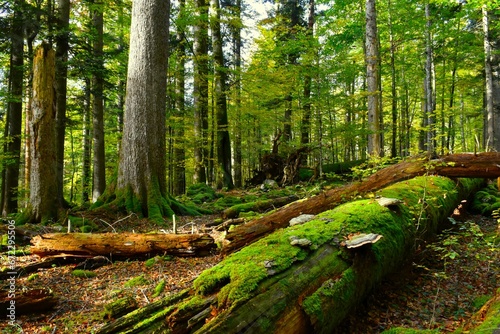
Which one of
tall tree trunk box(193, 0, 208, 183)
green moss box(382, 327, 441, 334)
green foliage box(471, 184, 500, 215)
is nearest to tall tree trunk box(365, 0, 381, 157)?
green foliage box(471, 184, 500, 215)

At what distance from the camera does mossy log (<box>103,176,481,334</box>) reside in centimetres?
222

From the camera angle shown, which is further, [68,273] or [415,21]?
[415,21]

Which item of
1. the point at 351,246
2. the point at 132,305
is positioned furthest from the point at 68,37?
the point at 351,246

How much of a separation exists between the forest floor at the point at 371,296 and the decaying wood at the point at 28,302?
0.07 metres

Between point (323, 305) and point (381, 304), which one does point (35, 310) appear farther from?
point (381, 304)

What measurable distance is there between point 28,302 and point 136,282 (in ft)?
3.86

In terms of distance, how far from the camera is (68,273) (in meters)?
4.52

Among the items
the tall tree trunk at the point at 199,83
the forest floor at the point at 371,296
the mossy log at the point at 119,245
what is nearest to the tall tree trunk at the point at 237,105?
the tall tree trunk at the point at 199,83

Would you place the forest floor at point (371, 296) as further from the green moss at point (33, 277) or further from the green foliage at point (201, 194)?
the green foliage at point (201, 194)

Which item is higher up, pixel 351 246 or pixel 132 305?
pixel 351 246

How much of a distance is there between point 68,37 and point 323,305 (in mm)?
11097

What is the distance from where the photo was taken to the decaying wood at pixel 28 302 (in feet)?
10.7

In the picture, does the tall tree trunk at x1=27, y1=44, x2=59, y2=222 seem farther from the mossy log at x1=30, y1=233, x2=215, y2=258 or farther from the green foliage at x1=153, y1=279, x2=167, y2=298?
the green foliage at x1=153, y1=279, x2=167, y2=298

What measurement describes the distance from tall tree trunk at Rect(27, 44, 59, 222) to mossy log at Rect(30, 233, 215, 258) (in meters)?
2.34
